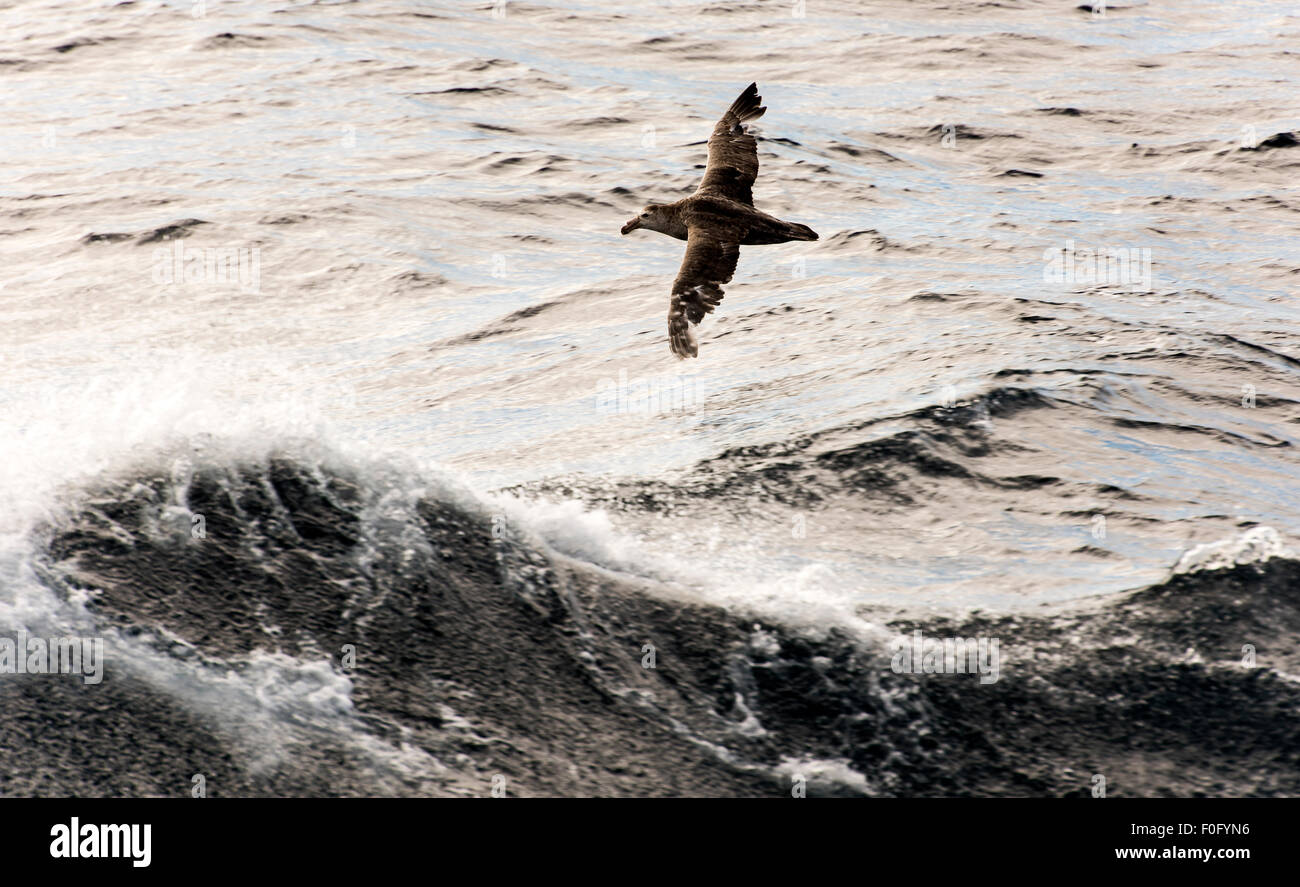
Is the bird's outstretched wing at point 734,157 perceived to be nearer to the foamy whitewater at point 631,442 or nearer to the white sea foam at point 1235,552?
the foamy whitewater at point 631,442

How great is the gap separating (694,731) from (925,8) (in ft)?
86.8

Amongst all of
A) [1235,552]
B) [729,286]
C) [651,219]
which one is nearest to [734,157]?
[651,219]

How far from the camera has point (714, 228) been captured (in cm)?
1113

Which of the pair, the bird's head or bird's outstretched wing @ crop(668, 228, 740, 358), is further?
the bird's head

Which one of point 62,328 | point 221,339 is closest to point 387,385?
point 221,339

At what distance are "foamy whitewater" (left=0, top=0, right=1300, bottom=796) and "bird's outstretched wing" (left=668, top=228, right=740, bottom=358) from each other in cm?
136

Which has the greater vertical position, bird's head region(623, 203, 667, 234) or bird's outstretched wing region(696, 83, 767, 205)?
bird's outstretched wing region(696, 83, 767, 205)

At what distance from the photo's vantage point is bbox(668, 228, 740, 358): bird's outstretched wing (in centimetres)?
1003

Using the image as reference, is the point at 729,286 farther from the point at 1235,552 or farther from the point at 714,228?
the point at 1235,552

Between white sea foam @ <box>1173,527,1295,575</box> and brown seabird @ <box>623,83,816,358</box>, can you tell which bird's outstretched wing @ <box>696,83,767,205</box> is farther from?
white sea foam @ <box>1173,527,1295,575</box>

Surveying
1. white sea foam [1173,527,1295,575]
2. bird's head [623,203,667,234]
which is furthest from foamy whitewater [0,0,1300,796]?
bird's head [623,203,667,234]

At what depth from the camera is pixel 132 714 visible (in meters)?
7.07

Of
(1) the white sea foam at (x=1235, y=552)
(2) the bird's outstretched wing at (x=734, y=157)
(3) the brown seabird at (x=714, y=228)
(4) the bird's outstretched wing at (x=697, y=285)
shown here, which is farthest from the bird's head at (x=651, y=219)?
(1) the white sea foam at (x=1235, y=552)

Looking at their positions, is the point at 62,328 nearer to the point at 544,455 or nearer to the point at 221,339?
the point at 221,339
